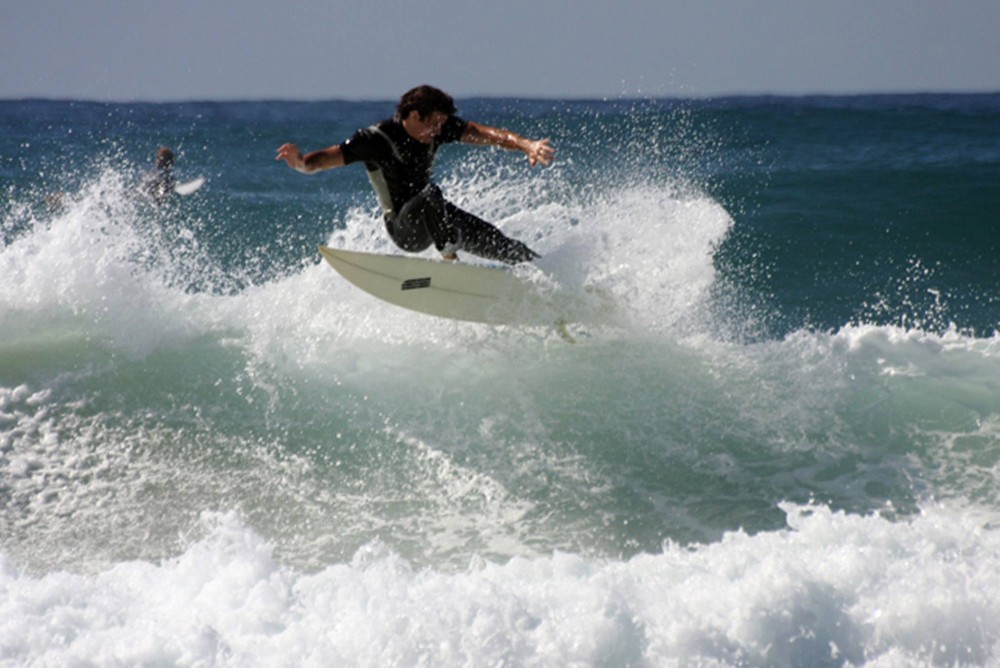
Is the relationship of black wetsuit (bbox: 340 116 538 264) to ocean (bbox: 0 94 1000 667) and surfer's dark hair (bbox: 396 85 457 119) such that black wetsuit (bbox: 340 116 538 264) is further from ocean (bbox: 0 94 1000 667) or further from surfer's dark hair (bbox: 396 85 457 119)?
ocean (bbox: 0 94 1000 667)

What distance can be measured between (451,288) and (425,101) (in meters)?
1.26

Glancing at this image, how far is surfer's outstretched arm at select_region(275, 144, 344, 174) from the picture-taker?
197 inches

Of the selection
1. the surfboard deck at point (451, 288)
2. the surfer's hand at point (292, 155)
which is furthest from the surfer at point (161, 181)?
the surfer's hand at point (292, 155)

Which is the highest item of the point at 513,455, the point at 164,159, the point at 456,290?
the point at 164,159

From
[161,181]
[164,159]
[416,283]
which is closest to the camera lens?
[416,283]

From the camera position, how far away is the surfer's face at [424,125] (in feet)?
17.9

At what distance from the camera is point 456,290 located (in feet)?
20.3

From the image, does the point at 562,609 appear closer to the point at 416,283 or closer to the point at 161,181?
the point at 416,283

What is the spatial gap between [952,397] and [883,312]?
9.28ft

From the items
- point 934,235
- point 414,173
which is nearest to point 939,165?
point 934,235

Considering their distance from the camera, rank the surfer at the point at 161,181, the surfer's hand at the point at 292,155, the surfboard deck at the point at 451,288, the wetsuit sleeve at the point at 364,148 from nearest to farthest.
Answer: the surfer's hand at the point at 292,155
the wetsuit sleeve at the point at 364,148
the surfboard deck at the point at 451,288
the surfer at the point at 161,181

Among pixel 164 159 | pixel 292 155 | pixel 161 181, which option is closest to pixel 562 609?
pixel 292 155

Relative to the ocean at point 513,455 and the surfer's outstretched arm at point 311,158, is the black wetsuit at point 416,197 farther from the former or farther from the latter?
the ocean at point 513,455

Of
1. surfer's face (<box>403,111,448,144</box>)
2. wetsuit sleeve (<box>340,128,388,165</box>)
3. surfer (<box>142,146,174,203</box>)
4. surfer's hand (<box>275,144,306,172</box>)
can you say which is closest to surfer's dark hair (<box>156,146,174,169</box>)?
surfer (<box>142,146,174,203</box>)
